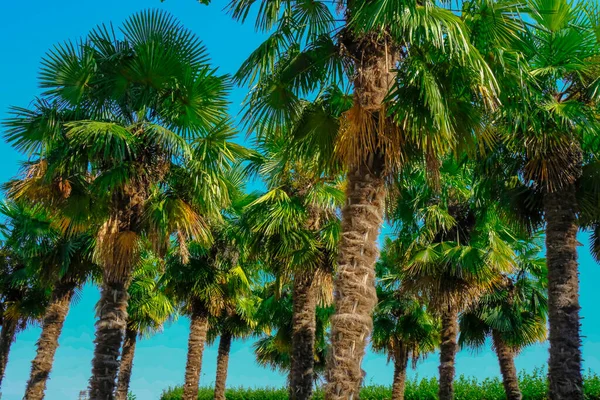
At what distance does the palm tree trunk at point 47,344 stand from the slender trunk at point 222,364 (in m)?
7.81

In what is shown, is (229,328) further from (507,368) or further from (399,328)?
(507,368)

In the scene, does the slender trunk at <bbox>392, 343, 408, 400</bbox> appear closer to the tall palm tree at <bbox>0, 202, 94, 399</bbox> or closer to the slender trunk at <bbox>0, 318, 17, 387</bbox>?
the tall palm tree at <bbox>0, 202, 94, 399</bbox>

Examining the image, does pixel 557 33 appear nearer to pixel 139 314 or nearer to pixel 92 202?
pixel 92 202

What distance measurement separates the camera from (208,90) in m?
11.1

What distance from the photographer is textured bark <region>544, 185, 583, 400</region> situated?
9898mm

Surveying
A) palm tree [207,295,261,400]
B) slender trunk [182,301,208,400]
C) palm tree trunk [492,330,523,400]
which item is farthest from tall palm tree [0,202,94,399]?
palm tree trunk [492,330,523,400]

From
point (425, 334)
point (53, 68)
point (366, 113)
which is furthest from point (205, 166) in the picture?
point (425, 334)

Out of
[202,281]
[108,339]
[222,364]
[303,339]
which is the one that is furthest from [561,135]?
[222,364]

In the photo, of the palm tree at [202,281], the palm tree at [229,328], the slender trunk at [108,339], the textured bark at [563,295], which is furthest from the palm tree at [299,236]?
the palm tree at [229,328]

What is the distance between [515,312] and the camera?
59.2 feet

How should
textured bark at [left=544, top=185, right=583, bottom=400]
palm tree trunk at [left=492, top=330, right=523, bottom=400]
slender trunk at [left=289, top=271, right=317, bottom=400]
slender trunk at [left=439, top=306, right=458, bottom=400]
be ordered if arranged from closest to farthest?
textured bark at [left=544, top=185, right=583, bottom=400] < slender trunk at [left=289, top=271, right=317, bottom=400] < slender trunk at [left=439, top=306, right=458, bottom=400] < palm tree trunk at [left=492, top=330, right=523, bottom=400]

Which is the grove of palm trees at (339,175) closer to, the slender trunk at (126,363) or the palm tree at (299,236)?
the palm tree at (299,236)

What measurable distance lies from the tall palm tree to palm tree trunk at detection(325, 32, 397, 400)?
1031 centimetres

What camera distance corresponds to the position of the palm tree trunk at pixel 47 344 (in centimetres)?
1708
